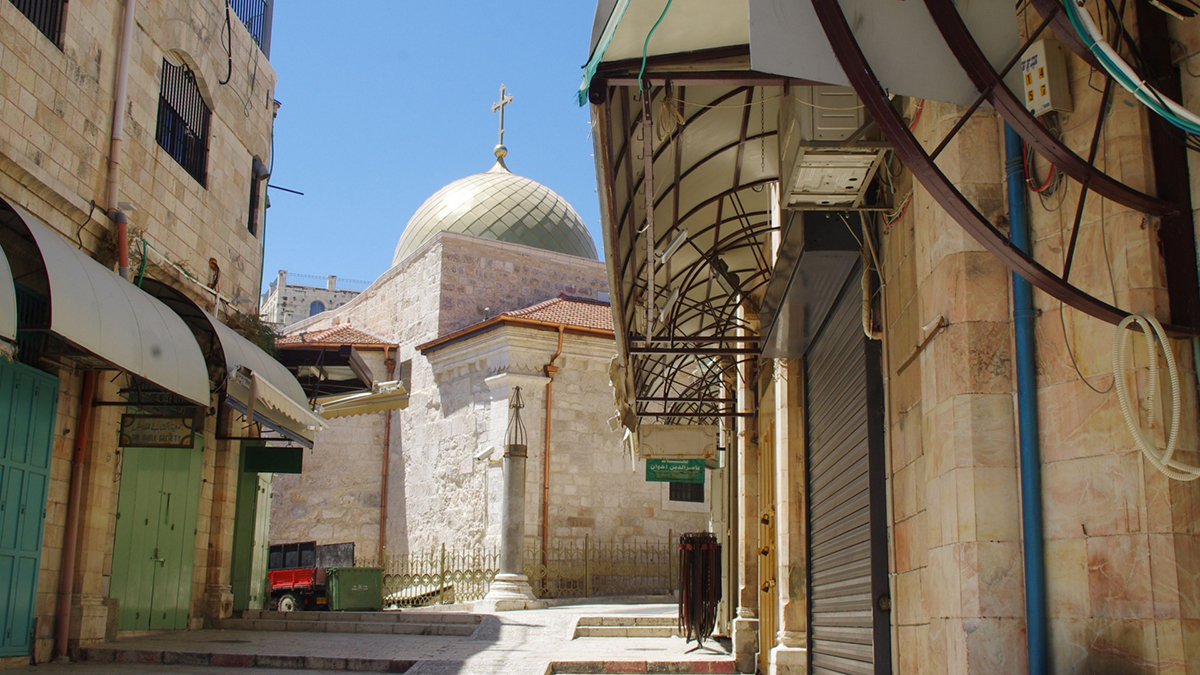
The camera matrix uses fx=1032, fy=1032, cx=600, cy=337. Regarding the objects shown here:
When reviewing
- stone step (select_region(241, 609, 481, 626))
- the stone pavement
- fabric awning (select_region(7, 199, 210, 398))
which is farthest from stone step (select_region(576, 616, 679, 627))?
fabric awning (select_region(7, 199, 210, 398))

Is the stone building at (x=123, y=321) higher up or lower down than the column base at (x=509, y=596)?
higher up

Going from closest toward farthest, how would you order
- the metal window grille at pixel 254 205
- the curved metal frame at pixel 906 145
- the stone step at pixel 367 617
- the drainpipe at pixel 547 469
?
the curved metal frame at pixel 906 145 → the stone step at pixel 367 617 → the metal window grille at pixel 254 205 → the drainpipe at pixel 547 469

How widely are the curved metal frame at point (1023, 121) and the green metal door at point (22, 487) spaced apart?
8.39 m

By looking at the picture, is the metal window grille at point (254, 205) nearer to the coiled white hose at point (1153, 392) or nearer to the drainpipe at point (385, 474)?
the drainpipe at point (385, 474)

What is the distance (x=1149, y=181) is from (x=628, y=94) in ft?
8.82

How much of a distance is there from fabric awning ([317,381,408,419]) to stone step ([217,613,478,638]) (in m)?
3.30

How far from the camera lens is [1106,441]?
3.50 metres

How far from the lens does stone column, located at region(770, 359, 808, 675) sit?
855 cm

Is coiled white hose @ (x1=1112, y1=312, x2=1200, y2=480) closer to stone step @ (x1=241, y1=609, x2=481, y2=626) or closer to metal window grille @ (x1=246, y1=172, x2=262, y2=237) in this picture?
stone step @ (x1=241, y1=609, x2=481, y2=626)

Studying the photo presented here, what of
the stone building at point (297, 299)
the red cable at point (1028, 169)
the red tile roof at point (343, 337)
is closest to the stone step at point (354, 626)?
the red cable at point (1028, 169)

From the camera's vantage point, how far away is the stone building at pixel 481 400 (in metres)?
22.2

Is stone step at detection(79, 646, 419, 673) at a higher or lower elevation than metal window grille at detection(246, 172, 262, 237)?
lower

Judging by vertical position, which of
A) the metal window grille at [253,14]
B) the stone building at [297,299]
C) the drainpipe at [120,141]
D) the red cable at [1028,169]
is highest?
the stone building at [297,299]

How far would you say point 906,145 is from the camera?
343cm
